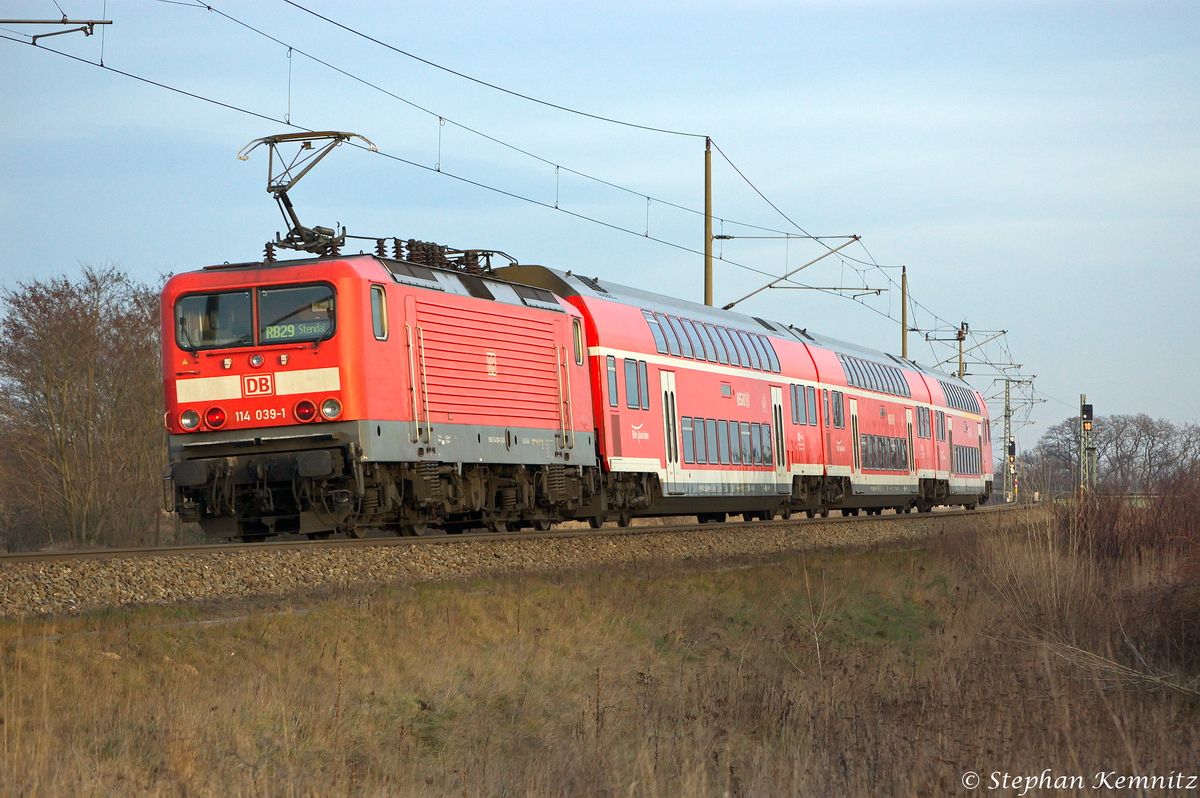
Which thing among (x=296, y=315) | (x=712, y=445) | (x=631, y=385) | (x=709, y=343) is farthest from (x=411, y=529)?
(x=709, y=343)

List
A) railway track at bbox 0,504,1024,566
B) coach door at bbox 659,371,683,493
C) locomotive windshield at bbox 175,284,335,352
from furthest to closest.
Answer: coach door at bbox 659,371,683,493 < locomotive windshield at bbox 175,284,335,352 < railway track at bbox 0,504,1024,566

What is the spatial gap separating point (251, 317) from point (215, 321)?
476mm

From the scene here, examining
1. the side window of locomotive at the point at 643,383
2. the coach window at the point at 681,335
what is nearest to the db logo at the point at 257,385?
the side window of locomotive at the point at 643,383

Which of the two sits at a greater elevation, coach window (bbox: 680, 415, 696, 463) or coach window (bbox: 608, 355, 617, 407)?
coach window (bbox: 608, 355, 617, 407)

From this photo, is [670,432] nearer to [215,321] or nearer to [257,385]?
[257,385]

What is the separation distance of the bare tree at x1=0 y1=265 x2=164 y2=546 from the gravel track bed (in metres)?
15.9

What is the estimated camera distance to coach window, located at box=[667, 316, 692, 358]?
23.7 m

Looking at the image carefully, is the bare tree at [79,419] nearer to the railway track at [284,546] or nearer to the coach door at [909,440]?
the railway track at [284,546]

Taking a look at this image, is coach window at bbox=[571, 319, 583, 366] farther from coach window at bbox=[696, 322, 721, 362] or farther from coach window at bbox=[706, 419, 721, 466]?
coach window at bbox=[696, 322, 721, 362]

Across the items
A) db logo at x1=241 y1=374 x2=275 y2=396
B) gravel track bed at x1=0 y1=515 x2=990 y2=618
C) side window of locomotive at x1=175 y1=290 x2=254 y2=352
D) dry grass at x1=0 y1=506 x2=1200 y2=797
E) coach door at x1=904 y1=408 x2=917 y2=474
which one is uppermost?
side window of locomotive at x1=175 y1=290 x2=254 y2=352

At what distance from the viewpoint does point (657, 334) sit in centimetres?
2284

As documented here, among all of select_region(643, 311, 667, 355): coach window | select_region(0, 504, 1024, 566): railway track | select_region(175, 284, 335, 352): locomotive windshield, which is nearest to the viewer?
select_region(0, 504, 1024, 566): railway track

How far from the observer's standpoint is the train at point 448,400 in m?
14.9

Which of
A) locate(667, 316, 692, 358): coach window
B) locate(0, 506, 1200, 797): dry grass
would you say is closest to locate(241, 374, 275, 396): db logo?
locate(0, 506, 1200, 797): dry grass
